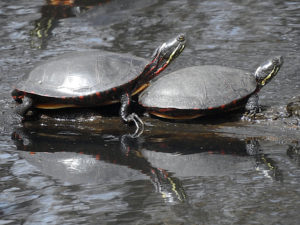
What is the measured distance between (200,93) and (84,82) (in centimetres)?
110

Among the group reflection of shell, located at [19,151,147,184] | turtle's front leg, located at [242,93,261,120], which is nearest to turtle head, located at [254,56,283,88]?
turtle's front leg, located at [242,93,261,120]

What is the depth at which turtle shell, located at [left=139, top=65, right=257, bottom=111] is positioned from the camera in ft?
15.8

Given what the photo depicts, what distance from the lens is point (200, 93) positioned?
4859mm

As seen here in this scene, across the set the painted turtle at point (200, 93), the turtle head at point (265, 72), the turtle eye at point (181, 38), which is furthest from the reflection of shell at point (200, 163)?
the turtle eye at point (181, 38)

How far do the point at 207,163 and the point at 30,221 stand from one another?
1530 mm

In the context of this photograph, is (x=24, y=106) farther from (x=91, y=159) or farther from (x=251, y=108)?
(x=251, y=108)

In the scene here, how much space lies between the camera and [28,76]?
5199 mm

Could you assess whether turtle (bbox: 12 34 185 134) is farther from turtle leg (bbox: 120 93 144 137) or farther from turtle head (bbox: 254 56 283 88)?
turtle head (bbox: 254 56 283 88)

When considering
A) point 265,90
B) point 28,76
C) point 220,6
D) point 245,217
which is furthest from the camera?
point 220,6

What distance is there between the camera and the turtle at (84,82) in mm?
4980

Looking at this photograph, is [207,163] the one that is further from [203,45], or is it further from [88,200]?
[203,45]

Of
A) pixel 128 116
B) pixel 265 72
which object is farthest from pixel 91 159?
pixel 265 72

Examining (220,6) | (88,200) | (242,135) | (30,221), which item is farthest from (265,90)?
(220,6)

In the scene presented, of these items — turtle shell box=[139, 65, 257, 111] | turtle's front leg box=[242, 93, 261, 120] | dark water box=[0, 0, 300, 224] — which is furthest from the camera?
turtle's front leg box=[242, 93, 261, 120]
